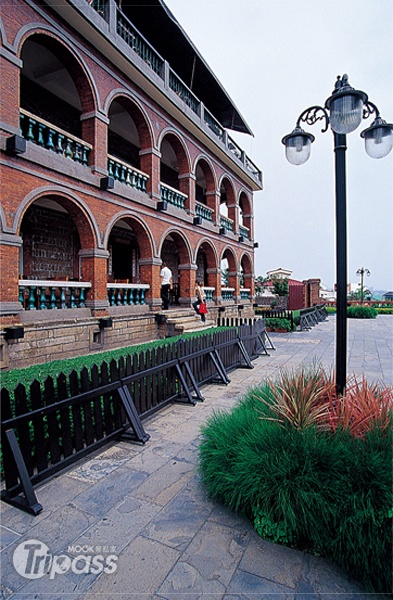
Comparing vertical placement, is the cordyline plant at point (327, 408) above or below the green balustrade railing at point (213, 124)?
below

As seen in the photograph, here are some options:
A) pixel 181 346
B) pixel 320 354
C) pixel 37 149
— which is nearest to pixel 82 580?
pixel 181 346

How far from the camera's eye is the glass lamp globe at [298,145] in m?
3.87

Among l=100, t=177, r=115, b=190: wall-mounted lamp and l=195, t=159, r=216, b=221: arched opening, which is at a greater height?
l=195, t=159, r=216, b=221: arched opening

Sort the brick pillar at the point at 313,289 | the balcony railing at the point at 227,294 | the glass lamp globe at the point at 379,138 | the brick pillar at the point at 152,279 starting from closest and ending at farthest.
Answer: the glass lamp globe at the point at 379,138 < the brick pillar at the point at 152,279 < the balcony railing at the point at 227,294 < the brick pillar at the point at 313,289

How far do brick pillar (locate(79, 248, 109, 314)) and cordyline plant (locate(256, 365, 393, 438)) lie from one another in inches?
256

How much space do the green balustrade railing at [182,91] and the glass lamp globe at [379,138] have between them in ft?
35.6

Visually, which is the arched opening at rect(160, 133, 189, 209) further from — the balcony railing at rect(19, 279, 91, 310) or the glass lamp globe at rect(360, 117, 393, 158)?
the glass lamp globe at rect(360, 117, 393, 158)

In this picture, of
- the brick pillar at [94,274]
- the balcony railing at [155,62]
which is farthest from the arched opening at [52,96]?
the brick pillar at [94,274]

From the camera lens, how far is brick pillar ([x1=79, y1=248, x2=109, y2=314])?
880cm

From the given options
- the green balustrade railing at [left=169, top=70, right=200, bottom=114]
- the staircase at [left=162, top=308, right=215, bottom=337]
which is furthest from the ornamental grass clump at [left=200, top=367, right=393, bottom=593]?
the green balustrade railing at [left=169, top=70, right=200, bottom=114]

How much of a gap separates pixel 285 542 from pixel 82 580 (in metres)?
1.31

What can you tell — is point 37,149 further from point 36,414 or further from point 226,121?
point 226,121

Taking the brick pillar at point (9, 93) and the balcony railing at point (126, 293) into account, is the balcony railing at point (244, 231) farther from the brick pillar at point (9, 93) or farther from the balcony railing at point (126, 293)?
the brick pillar at point (9, 93)

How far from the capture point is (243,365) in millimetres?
8234
